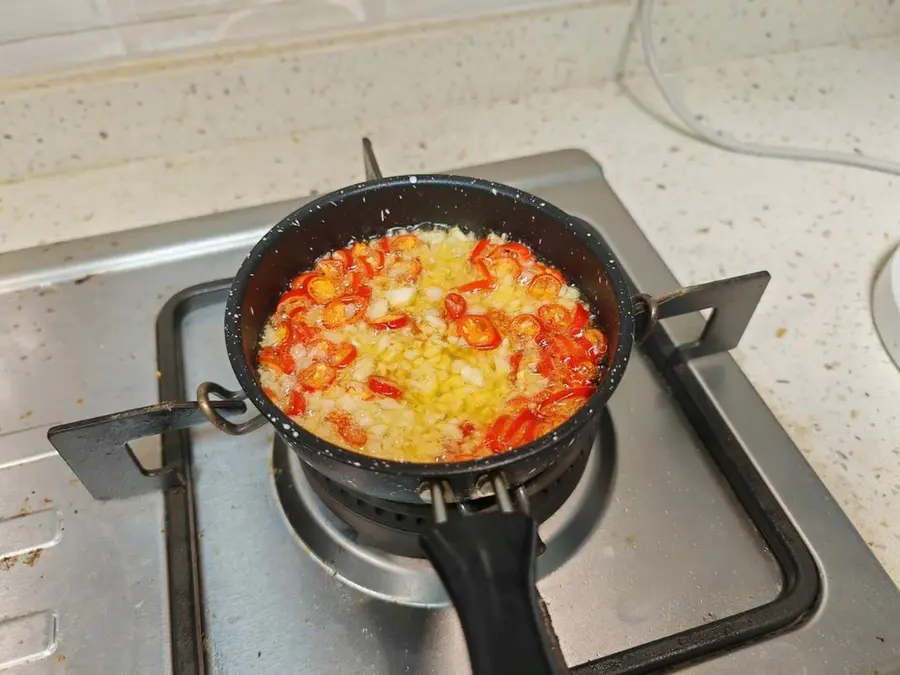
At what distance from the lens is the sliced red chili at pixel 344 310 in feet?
2.20

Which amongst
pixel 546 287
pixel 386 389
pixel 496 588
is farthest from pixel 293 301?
pixel 496 588

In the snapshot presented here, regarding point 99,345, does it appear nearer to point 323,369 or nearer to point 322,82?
point 323,369

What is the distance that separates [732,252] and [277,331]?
57 cm

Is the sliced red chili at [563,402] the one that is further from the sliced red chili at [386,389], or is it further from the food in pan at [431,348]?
the sliced red chili at [386,389]

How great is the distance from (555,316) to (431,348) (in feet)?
0.39

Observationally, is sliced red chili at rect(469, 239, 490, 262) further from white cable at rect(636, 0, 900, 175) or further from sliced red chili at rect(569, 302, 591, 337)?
white cable at rect(636, 0, 900, 175)

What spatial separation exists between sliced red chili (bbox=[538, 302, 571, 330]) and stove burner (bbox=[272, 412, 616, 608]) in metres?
0.12

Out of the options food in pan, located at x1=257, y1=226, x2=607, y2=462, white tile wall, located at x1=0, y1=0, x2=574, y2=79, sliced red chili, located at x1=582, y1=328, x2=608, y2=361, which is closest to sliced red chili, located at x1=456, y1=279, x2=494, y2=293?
food in pan, located at x1=257, y1=226, x2=607, y2=462

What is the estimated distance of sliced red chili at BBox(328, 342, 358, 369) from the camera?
638 millimetres

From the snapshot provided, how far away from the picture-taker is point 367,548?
2.09ft

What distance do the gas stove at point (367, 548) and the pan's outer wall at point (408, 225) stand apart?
124 millimetres

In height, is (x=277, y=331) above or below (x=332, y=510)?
above

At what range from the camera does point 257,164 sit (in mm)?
966

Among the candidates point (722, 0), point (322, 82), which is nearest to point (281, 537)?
point (322, 82)
